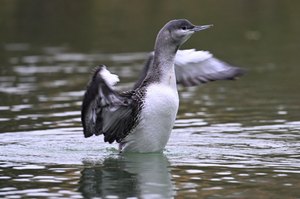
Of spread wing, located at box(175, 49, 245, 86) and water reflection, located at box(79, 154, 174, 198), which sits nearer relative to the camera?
water reflection, located at box(79, 154, 174, 198)

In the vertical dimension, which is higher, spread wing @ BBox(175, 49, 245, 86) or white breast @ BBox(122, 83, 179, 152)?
spread wing @ BBox(175, 49, 245, 86)

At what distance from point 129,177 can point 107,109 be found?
1.17 metres

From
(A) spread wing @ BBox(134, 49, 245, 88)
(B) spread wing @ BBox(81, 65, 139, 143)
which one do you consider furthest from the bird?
(A) spread wing @ BBox(134, 49, 245, 88)

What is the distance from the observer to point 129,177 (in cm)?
1056

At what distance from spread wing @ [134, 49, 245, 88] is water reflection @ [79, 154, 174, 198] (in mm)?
1404

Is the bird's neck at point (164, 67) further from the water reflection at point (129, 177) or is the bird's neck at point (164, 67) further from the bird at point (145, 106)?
the water reflection at point (129, 177)

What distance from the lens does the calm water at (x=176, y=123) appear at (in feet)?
33.4

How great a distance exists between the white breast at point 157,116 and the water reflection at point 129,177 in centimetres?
21

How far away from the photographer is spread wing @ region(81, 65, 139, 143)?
10859 mm

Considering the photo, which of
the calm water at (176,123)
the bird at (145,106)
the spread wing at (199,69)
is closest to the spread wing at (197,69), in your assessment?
the spread wing at (199,69)

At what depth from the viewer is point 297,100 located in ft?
52.5

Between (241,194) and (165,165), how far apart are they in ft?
5.96

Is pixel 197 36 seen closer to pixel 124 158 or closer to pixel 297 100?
pixel 297 100

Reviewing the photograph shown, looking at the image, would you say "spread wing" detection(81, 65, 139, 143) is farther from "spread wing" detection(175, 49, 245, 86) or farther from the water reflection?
"spread wing" detection(175, 49, 245, 86)
